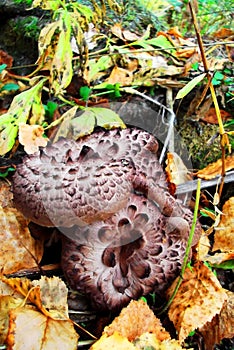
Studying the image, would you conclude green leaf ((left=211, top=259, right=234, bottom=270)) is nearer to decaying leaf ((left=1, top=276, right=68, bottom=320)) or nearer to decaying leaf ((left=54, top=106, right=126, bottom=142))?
decaying leaf ((left=1, top=276, right=68, bottom=320))

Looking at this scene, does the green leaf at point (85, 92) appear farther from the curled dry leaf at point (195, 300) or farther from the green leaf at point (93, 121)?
the curled dry leaf at point (195, 300)

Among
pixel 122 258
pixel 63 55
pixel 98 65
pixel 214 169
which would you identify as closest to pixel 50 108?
pixel 98 65

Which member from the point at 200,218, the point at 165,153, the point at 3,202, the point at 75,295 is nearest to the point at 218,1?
the point at 165,153

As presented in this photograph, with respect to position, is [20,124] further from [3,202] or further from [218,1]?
[218,1]

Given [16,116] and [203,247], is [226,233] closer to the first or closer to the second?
[203,247]

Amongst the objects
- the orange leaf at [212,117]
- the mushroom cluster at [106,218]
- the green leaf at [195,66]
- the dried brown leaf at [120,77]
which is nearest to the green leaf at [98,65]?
the dried brown leaf at [120,77]
